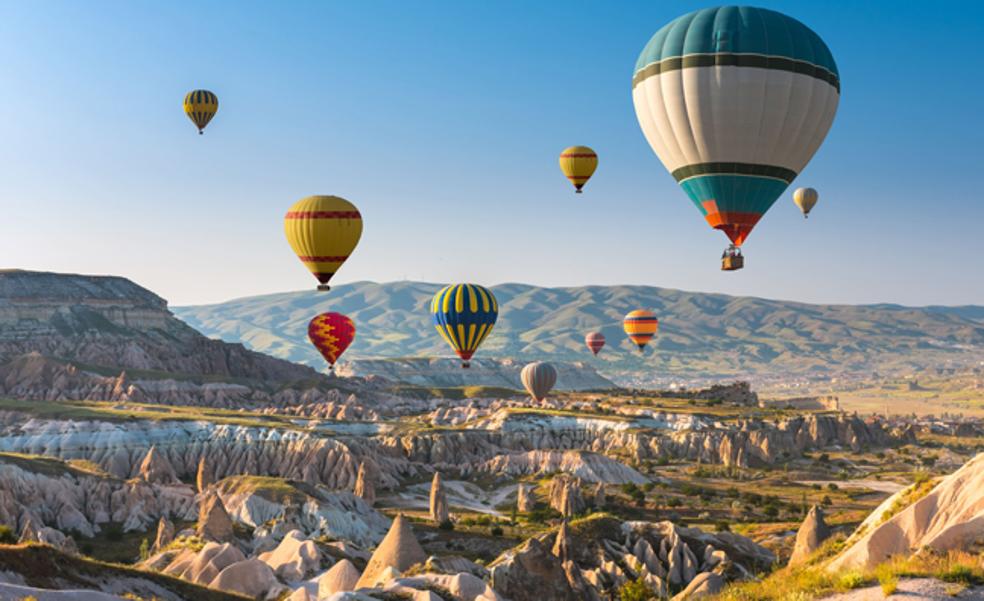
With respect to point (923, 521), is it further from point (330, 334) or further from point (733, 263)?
point (330, 334)

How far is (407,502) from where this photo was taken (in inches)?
4626

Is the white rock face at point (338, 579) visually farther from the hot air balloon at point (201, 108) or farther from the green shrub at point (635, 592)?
the hot air balloon at point (201, 108)

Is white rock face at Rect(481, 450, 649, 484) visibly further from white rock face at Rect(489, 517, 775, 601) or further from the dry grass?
the dry grass

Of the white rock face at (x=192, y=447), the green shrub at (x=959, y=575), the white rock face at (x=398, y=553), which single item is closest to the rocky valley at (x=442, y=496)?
the white rock face at (x=398, y=553)

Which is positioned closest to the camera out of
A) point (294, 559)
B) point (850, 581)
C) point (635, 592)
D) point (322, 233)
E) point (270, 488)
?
point (850, 581)

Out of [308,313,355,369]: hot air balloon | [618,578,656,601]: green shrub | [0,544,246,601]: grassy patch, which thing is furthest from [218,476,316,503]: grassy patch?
[0,544,246,601]: grassy patch

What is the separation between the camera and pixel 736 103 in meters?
61.7

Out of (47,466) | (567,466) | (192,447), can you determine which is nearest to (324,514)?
(47,466)

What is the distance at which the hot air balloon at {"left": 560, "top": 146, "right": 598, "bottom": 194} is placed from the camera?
124562 millimetres

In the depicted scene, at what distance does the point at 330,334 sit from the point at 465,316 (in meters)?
28.6

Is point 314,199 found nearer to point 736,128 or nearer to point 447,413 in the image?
point 736,128

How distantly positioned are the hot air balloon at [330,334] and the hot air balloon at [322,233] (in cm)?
3392

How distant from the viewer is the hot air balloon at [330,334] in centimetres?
13188

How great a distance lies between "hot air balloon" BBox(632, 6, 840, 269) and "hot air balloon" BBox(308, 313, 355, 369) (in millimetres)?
74177
